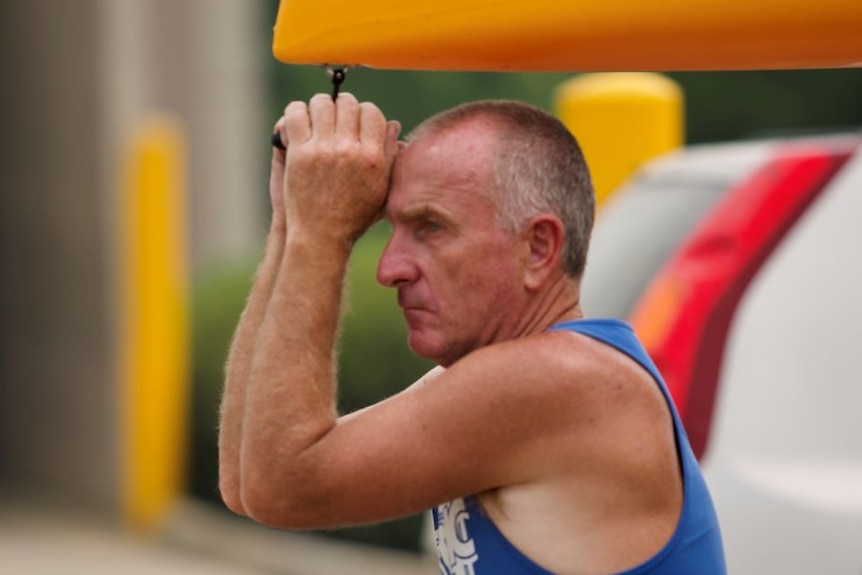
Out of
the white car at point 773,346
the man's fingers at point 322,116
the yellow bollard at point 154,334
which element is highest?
the man's fingers at point 322,116

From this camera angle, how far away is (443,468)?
2.48 m

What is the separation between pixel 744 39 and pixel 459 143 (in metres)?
0.39

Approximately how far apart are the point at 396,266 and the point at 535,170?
0.73 ft

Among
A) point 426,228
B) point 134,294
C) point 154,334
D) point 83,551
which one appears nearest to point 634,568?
point 426,228

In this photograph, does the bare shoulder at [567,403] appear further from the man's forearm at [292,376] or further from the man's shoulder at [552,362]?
the man's forearm at [292,376]

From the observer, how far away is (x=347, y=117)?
2.63 meters

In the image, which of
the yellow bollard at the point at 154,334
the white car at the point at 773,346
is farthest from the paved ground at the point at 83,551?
the white car at the point at 773,346

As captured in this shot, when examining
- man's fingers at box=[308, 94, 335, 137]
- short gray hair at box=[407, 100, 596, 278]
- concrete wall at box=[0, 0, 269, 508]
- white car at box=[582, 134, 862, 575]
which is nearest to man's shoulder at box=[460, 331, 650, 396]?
short gray hair at box=[407, 100, 596, 278]

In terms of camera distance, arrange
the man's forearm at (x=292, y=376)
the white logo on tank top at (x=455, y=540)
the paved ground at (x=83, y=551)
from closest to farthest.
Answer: the man's forearm at (x=292, y=376)
the white logo on tank top at (x=455, y=540)
the paved ground at (x=83, y=551)

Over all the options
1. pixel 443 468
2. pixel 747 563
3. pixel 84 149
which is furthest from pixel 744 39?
pixel 84 149

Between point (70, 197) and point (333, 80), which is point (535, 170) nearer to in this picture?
point (333, 80)

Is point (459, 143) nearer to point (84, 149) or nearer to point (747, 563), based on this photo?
point (747, 563)

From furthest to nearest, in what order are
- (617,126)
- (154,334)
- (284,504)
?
1. (154,334)
2. (617,126)
3. (284,504)

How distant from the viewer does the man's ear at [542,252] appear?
2598mm
